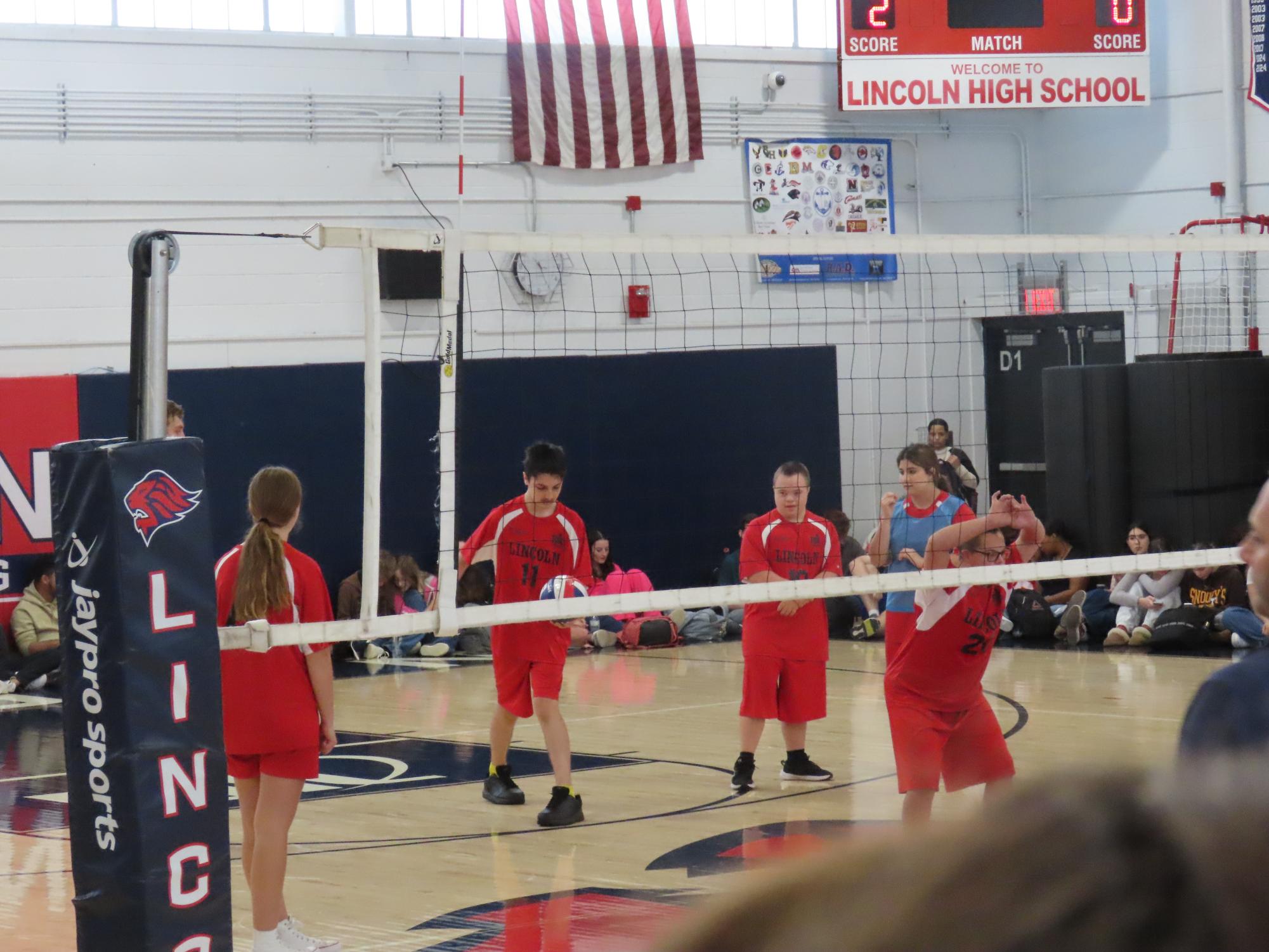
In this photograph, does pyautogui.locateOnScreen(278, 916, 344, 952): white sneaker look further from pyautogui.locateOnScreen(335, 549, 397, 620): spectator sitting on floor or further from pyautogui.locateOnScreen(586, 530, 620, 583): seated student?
pyautogui.locateOnScreen(586, 530, 620, 583): seated student

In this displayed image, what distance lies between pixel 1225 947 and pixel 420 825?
6373 mm

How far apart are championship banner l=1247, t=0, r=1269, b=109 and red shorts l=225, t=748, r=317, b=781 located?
11.5 meters

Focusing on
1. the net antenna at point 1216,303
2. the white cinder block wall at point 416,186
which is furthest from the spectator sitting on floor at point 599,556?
the net antenna at point 1216,303

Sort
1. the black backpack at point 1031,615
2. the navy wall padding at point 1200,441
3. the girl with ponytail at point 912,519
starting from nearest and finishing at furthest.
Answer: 1. the girl with ponytail at point 912,519
2. the navy wall padding at point 1200,441
3. the black backpack at point 1031,615

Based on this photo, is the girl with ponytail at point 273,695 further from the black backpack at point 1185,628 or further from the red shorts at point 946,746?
the black backpack at point 1185,628

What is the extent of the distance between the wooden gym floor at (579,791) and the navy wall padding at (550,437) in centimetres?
172

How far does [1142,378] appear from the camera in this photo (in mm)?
9695

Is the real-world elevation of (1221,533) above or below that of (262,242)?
below

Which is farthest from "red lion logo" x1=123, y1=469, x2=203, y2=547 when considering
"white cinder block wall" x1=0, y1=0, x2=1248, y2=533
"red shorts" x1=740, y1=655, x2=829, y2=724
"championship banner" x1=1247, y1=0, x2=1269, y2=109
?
"championship banner" x1=1247, y1=0, x2=1269, y2=109

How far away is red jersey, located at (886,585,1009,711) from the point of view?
521 cm

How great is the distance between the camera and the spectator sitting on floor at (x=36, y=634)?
35.4 feet

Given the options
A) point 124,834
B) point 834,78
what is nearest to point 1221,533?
point 834,78

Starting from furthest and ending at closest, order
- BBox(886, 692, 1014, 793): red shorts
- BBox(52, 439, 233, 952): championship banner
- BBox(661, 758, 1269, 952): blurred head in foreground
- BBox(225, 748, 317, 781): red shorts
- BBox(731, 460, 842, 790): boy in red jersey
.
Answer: BBox(731, 460, 842, 790): boy in red jersey
BBox(886, 692, 1014, 793): red shorts
BBox(225, 748, 317, 781): red shorts
BBox(52, 439, 233, 952): championship banner
BBox(661, 758, 1269, 952): blurred head in foreground

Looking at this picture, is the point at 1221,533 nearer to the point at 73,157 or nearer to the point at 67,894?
the point at 67,894
